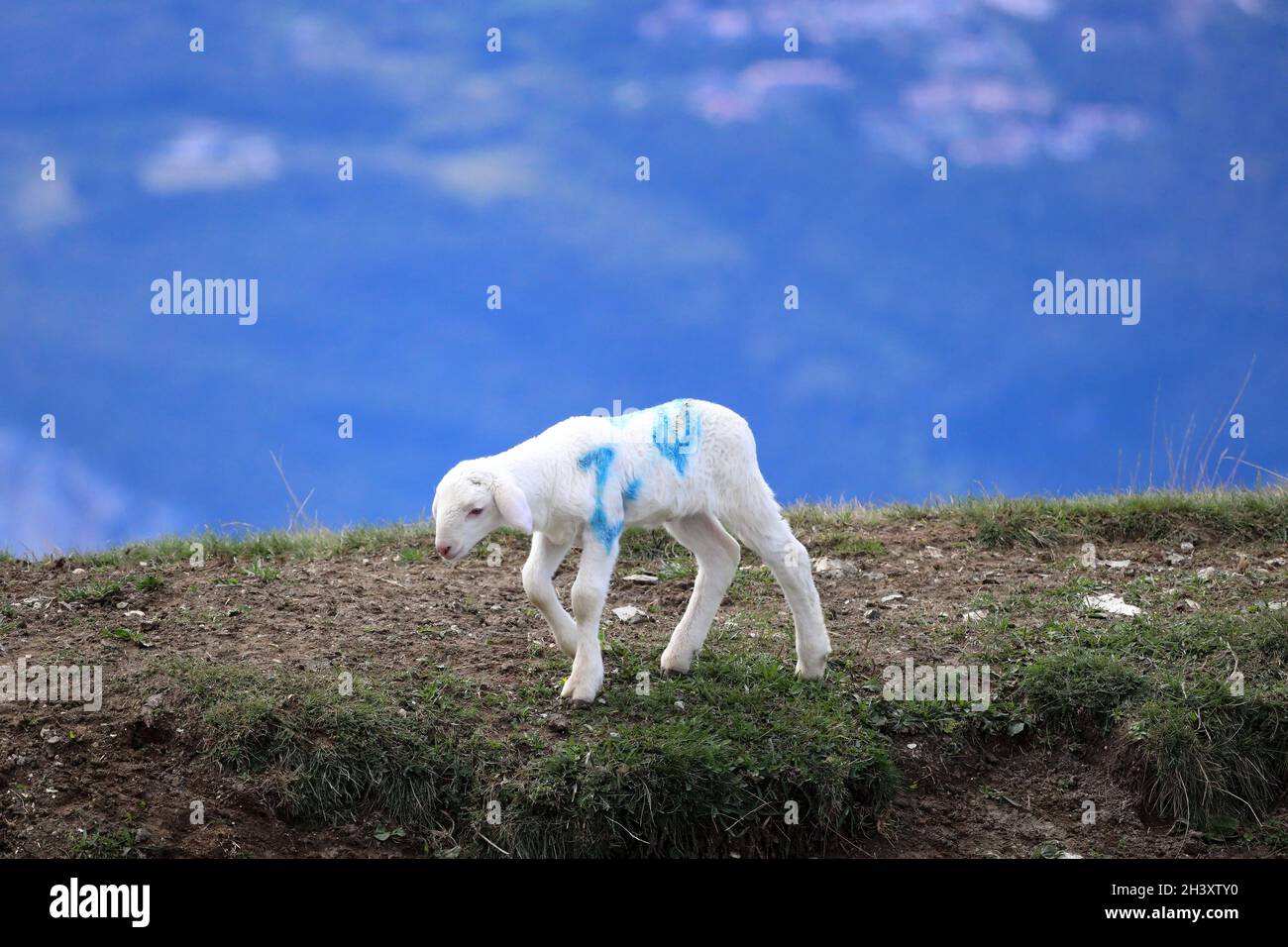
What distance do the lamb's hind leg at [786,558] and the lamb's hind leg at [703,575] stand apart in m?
0.23

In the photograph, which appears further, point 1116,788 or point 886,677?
point 886,677

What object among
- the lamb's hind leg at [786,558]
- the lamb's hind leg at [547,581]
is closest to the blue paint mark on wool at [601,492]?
the lamb's hind leg at [547,581]

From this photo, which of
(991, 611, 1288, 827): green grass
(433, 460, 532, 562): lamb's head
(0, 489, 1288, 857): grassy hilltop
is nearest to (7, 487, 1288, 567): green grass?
(0, 489, 1288, 857): grassy hilltop

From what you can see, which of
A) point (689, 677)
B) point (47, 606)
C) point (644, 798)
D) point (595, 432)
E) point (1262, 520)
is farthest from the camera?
point (1262, 520)

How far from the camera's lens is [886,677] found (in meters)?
8.53

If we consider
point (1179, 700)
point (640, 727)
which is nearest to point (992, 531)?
point (1179, 700)

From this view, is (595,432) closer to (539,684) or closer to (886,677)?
(539,684)

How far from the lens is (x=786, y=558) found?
8.09 metres

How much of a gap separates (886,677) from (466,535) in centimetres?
297

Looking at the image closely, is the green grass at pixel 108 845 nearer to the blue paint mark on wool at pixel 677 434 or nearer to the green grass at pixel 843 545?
the blue paint mark on wool at pixel 677 434

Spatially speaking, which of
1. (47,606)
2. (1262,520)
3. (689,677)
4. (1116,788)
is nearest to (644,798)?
(689,677)

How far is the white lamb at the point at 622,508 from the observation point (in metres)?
7.27

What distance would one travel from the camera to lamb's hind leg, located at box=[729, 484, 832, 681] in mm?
8062

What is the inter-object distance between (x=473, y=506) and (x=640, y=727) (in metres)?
1.60
